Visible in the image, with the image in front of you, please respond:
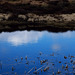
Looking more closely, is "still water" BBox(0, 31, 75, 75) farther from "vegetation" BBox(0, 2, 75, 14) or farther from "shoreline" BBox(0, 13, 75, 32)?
"vegetation" BBox(0, 2, 75, 14)

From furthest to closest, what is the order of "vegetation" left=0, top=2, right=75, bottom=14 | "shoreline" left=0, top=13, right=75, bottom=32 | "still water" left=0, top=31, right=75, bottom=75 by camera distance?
1. "vegetation" left=0, top=2, right=75, bottom=14
2. "shoreline" left=0, top=13, right=75, bottom=32
3. "still water" left=0, top=31, right=75, bottom=75

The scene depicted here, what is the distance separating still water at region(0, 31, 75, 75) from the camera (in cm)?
2167

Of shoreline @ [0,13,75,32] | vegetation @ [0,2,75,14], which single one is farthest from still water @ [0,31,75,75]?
vegetation @ [0,2,75,14]

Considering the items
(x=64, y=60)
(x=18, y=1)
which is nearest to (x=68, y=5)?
(x=18, y=1)

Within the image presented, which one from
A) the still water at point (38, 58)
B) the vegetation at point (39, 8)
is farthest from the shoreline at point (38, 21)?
the still water at point (38, 58)

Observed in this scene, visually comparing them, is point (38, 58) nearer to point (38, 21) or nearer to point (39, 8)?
point (38, 21)

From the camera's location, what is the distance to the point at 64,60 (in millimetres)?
25594

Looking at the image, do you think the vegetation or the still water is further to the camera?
the vegetation

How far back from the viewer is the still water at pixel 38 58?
21672 millimetres

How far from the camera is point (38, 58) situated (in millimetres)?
26469

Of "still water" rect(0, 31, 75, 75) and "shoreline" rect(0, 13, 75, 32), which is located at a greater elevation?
"still water" rect(0, 31, 75, 75)

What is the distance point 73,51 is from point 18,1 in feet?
163

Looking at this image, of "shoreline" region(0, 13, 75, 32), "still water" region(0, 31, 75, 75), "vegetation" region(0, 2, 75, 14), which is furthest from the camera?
"vegetation" region(0, 2, 75, 14)

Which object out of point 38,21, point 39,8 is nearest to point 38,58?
point 38,21
